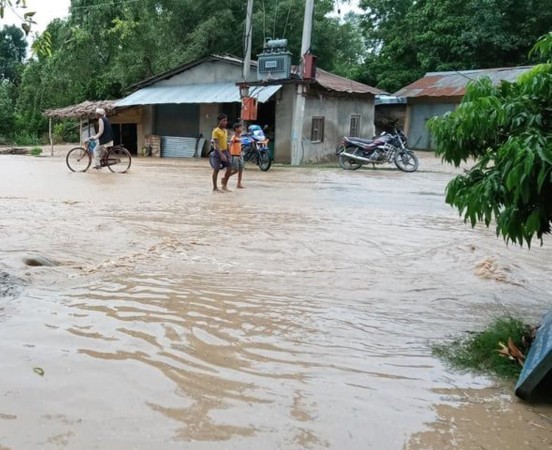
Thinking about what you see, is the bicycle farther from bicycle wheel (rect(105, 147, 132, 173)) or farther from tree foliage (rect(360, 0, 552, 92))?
tree foliage (rect(360, 0, 552, 92))

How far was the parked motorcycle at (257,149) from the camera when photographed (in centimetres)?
1565

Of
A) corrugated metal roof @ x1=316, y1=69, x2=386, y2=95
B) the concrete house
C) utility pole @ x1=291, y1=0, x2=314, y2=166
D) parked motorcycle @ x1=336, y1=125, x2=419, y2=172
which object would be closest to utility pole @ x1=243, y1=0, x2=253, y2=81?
the concrete house

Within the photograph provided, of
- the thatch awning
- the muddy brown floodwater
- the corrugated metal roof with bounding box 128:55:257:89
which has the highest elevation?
the corrugated metal roof with bounding box 128:55:257:89

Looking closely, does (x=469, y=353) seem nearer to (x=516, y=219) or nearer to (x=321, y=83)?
(x=516, y=219)

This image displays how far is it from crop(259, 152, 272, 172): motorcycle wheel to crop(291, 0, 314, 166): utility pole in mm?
2015

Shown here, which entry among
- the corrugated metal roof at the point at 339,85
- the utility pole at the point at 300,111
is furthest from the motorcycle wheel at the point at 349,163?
the corrugated metal roof at the point at 339,85

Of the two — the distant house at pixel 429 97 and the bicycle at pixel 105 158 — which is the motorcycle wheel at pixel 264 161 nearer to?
the bicycle at pixel 105 158

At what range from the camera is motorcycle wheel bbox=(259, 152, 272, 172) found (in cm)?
1562

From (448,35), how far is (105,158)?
60.9 feet

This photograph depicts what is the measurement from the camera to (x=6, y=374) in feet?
9.61

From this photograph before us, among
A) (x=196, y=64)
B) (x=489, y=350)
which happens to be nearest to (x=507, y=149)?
(x=489, y=350)

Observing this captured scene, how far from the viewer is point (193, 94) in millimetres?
20047

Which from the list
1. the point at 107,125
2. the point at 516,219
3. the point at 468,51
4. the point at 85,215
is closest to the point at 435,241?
the point at 516,219

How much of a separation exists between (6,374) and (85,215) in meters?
5.20
